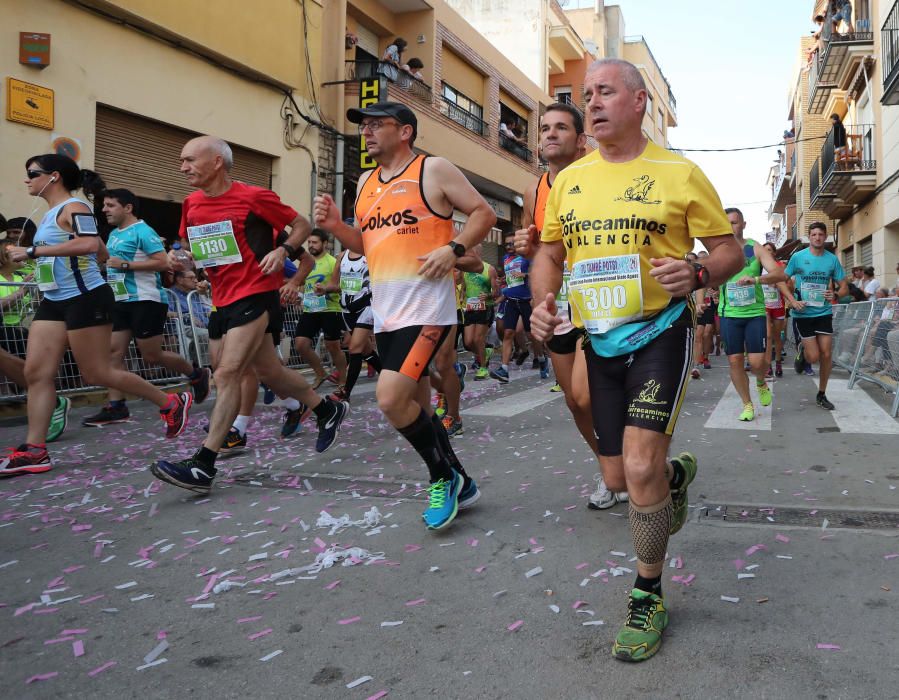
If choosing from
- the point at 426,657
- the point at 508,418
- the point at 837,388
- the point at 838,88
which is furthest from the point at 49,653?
the point at 838,88

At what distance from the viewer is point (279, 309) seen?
5.28m

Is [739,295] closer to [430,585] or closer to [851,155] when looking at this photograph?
[430,585]

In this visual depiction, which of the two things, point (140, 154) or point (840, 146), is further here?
point (840, 146)

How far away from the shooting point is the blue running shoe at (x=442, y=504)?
3688mm

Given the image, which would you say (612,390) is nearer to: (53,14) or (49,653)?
(49,653)

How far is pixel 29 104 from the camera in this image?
985 cm

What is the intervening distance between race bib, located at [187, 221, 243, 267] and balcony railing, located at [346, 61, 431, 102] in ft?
41.2

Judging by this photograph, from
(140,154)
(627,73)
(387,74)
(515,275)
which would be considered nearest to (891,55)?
(387,74)

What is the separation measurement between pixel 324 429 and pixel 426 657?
3.16m

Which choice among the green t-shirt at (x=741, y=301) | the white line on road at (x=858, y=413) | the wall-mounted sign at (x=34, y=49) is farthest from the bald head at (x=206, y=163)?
the wall-mounted sign at (x=34, y=49)

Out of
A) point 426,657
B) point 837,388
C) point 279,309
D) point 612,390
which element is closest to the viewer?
point 426,657

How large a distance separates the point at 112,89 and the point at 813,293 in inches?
379

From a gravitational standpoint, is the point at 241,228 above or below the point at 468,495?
above

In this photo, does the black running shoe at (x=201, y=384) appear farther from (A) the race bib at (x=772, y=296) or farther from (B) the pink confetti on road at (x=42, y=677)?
(A) the race bib at (x=772, y=296)
